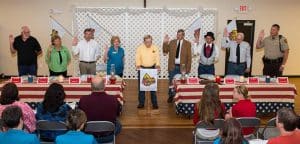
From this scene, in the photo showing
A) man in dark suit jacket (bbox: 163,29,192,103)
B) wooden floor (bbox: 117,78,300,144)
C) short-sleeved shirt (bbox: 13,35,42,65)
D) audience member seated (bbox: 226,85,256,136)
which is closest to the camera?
audience member seated (bbox: 226,85,256,136)

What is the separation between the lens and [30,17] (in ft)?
36.8

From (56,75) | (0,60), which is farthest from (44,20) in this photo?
(56,75)

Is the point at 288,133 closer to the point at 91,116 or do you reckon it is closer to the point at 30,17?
the point at 91,116

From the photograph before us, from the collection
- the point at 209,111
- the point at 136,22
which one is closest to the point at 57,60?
the point at 136,22

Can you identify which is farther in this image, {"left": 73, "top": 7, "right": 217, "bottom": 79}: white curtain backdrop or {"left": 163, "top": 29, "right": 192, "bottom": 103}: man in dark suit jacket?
{"left": 73, "top": 7, "right": 217, "bottom": 79}: white curtain backdrop

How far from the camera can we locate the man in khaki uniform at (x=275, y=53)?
846 cm

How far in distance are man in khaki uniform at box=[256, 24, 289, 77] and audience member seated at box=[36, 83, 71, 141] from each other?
205 inches

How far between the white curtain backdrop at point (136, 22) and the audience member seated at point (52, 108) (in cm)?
665

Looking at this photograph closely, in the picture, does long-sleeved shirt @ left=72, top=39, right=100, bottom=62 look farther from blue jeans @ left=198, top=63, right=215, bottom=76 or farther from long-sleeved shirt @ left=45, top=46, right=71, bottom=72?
blue jeans @ left=198, top=63, right=215, bottom=76

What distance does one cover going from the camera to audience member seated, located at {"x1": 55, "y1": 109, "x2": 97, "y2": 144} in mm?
3652

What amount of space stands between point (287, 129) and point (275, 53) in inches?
211

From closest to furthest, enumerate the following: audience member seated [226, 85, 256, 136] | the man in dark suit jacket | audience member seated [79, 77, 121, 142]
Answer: audience member seated [79, 77, 121, 142] → audience member seated [226, 85, 256, 136] → the man in dark suit jacket

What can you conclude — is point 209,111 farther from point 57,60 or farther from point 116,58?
point 57,60

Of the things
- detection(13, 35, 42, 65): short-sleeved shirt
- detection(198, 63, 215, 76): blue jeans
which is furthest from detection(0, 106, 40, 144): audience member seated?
detection(198, 63, 215, 76): blue jeans
